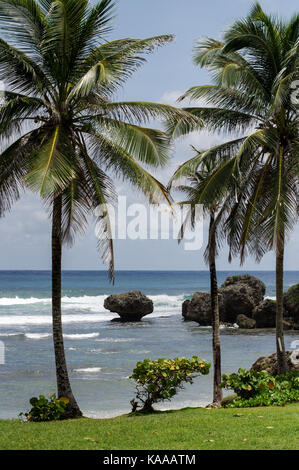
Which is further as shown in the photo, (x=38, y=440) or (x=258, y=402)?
(x=258, y=402)

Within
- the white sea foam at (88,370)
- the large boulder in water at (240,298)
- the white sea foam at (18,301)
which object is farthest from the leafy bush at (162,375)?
the white sea foam at (18,301)

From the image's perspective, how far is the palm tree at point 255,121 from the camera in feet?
45.1

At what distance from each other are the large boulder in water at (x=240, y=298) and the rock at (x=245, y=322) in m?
0.98

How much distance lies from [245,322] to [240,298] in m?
1.74

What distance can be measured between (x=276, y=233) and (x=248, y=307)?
2526cm

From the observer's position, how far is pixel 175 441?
853 cm

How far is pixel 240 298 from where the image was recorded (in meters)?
36.7

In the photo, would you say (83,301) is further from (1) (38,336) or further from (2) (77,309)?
(1) (38,336)

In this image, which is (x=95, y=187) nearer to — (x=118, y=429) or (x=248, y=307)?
(x=118, y=429)

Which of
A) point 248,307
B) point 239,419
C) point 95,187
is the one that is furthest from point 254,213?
point 248,307

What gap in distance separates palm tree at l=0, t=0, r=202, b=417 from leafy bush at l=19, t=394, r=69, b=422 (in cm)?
53

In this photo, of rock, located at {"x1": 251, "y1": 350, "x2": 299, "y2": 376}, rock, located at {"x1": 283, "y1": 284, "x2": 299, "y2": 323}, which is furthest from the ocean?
rock, located at {"x1": 251, "y1": 350, "x2": 299, "y2": 376}

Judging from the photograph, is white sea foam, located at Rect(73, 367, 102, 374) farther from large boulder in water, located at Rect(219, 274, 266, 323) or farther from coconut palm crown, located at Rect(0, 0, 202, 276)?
large boulder in water, located at Rect(219, 274, 266, 323)

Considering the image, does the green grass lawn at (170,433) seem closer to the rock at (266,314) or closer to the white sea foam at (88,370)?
the white sea foam at (88,370)
